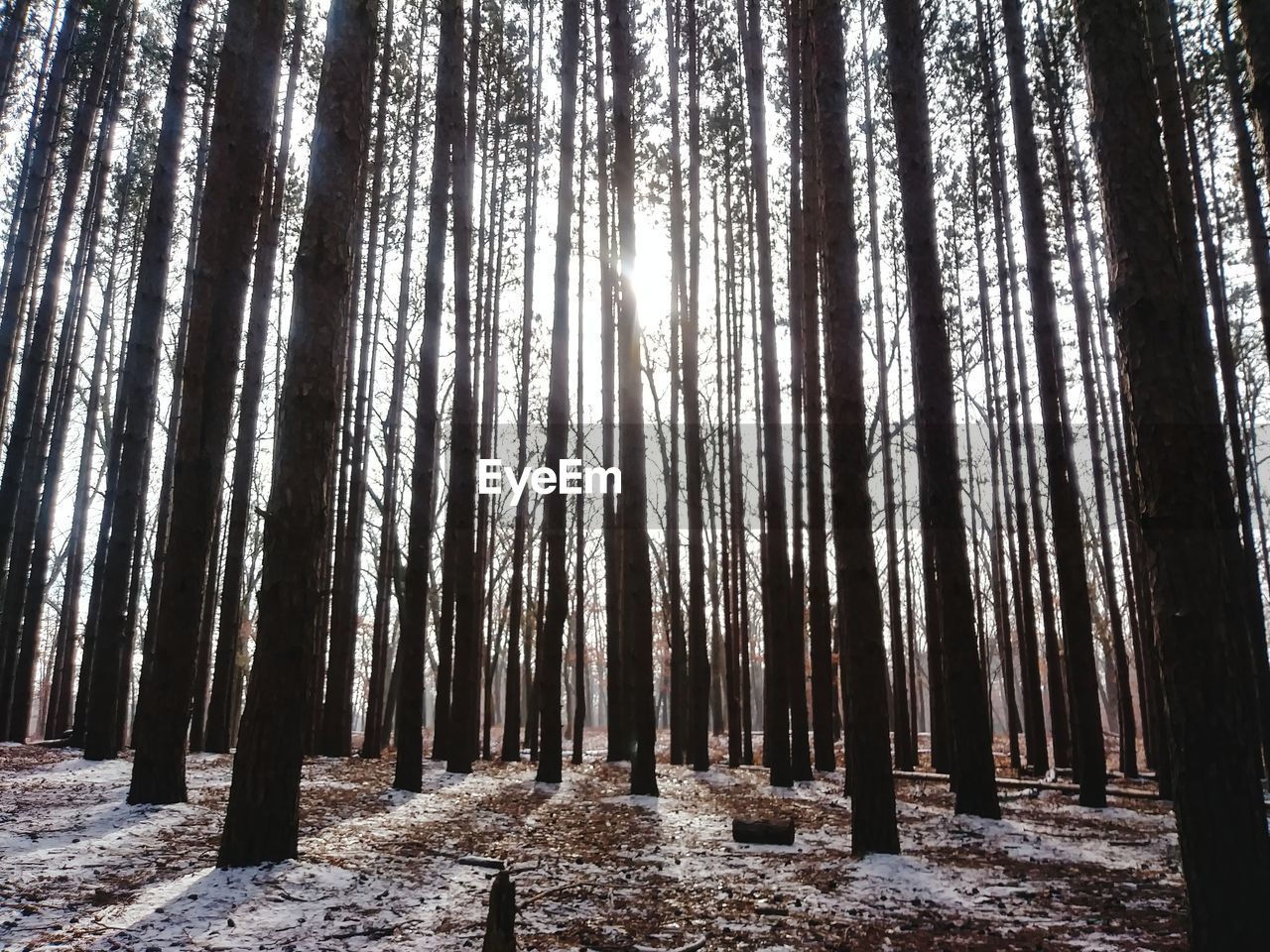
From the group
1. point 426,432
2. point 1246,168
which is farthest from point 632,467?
point 1246,168

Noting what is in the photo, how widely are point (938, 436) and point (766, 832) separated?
367 cm

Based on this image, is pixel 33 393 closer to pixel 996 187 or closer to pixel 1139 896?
pixel 1139 896

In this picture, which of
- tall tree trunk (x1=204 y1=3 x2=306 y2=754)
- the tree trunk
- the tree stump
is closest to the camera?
the tree stump

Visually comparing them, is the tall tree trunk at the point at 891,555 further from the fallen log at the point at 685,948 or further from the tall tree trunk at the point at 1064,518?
the fallen log at the point at 685,948

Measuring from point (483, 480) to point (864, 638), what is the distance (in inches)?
348

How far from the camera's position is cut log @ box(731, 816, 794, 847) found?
17.4 feet

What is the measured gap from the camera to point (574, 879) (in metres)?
4.29

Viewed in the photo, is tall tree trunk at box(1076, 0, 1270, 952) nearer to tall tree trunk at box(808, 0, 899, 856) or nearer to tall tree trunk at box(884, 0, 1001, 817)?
tall tree trunk at box(808, 0, 899, 856)

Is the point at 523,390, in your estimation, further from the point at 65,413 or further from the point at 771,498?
the point at 65,413

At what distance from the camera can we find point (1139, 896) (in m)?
3.97

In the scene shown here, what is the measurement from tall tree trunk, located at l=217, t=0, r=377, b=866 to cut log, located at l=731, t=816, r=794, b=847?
304cm

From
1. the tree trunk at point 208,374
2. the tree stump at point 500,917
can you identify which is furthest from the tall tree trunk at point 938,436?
the tree trunk at point 208,374

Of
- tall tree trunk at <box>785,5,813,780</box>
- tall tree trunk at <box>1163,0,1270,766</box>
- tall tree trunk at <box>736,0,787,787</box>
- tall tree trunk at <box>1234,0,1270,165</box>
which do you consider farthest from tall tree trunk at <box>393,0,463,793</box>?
tall tree trunk at <box>1163,0,1270,766</box>

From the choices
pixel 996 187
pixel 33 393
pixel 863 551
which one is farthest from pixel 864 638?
pixel 33 393
